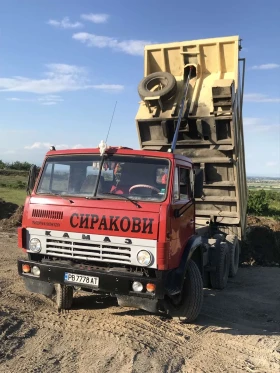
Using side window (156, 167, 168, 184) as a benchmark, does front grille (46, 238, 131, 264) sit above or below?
below

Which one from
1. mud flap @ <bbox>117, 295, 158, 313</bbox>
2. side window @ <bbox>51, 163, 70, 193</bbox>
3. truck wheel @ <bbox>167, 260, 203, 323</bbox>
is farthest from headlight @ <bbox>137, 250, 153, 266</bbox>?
side window @ <bbox>51, 163, 70, 193</bbox>

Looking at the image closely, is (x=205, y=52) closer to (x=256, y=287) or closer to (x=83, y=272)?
(x=256, y=287)

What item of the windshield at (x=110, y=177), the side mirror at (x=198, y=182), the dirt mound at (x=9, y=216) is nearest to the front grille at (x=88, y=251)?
the windshield at (x=110, y=177)

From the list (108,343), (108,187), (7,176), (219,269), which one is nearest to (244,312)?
(219,269)

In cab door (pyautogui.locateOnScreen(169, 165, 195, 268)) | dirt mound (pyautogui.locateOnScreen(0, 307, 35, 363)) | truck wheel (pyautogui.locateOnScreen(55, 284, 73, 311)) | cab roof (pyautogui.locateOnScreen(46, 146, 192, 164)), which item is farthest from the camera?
truck wheel (pyautogui.locateOnScreen(55, 284, 73, 311))

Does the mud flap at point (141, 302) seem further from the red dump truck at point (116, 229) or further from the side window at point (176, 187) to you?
the side window at point (176, 187)

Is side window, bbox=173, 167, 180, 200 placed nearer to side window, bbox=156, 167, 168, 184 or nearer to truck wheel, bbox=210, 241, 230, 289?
side window, bbox=156, 167, 168, 184

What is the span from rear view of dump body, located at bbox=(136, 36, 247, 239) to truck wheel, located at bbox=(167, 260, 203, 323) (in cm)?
344

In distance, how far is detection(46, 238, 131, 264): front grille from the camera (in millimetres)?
4652

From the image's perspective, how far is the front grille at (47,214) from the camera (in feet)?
16.1

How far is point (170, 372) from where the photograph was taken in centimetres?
398

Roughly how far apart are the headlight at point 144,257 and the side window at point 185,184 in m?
1.04

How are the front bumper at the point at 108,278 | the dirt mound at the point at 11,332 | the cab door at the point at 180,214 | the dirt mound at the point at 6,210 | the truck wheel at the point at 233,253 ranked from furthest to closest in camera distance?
the dirt mound at the point at 6,210 → the truck wheel at the point at 233,253 → the cab door at the point at 180,214 → the front bumper at the point at 108,278 → the dirt mound at the point at 11,332

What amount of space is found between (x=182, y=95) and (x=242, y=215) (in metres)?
3.00
